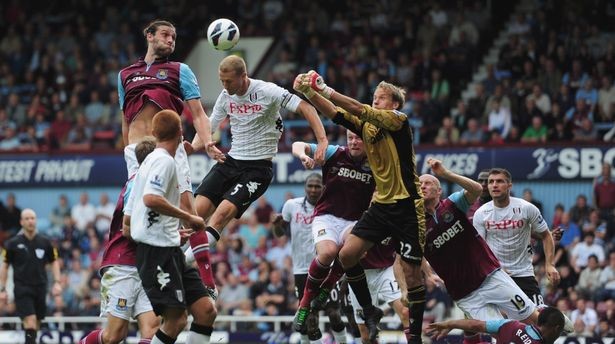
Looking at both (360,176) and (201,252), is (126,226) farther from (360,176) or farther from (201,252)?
(360,176)

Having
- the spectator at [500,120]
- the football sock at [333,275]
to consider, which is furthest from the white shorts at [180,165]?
the spectator at [500,120]

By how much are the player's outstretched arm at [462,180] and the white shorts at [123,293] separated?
10.6ft

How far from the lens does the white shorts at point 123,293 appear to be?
12320 millimetres

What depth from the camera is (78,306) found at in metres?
24.7

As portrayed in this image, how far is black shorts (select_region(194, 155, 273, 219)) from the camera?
557 inches

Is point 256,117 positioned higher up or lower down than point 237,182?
higher up

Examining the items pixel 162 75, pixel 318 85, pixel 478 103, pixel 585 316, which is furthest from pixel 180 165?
pixel 478 103

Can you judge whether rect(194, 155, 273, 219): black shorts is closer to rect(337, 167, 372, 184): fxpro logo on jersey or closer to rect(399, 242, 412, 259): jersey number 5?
rect(337, 167, 372, 184): fxpro logo on jersey

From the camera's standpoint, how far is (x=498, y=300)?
14.2m

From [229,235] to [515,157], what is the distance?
19.5 ft

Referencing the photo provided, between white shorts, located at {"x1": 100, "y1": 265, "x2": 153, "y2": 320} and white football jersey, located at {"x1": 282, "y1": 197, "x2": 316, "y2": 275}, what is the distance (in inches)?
182

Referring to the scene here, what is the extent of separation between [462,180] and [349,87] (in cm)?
1366

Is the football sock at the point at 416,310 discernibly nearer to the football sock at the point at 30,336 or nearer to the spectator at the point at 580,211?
the football sock at the point at 30,336

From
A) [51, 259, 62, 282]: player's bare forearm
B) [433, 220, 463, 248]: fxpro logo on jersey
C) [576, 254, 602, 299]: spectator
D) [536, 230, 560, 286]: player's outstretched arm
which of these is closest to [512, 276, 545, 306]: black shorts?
[536, 230, 560, 286]: player's outstretched arm
